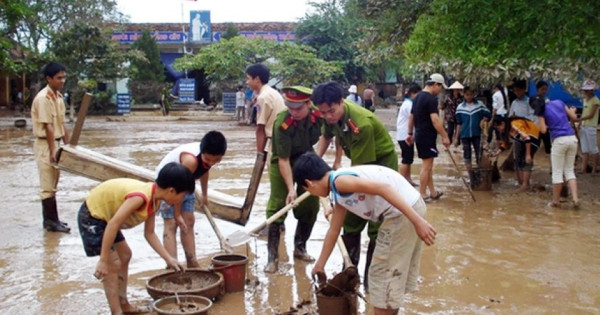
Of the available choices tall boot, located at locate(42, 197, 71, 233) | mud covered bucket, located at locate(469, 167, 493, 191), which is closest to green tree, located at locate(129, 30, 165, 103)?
mud covered bucket, located at locate(469, 167, 493, 191)

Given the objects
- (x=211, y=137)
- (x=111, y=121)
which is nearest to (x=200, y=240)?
(x=211, y=137)

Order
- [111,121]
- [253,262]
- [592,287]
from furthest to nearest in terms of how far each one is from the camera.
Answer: [111,121] < [253,262] < [592,287]

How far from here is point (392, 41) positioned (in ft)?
62.5

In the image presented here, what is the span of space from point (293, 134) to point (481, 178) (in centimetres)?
546

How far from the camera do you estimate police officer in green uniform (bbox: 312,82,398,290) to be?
5.07 meters

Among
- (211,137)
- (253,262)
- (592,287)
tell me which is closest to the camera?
(211,137)

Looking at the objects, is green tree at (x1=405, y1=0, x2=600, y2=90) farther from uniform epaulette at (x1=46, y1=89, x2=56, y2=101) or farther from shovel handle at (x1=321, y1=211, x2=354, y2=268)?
uniform epaulette at (x1=46, y1=89, x2=56, y2=101)

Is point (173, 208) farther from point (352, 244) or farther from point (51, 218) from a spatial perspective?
point (51, 218)

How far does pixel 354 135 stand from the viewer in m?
5.16

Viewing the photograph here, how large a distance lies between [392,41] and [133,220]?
1551cm

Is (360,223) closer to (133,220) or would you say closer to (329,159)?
(133,220)

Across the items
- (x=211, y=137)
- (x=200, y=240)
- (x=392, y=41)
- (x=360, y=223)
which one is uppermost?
(x=392, y=41)

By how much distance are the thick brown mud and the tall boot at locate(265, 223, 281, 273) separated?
0.38 ft

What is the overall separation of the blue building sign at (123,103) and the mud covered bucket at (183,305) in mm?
30844
